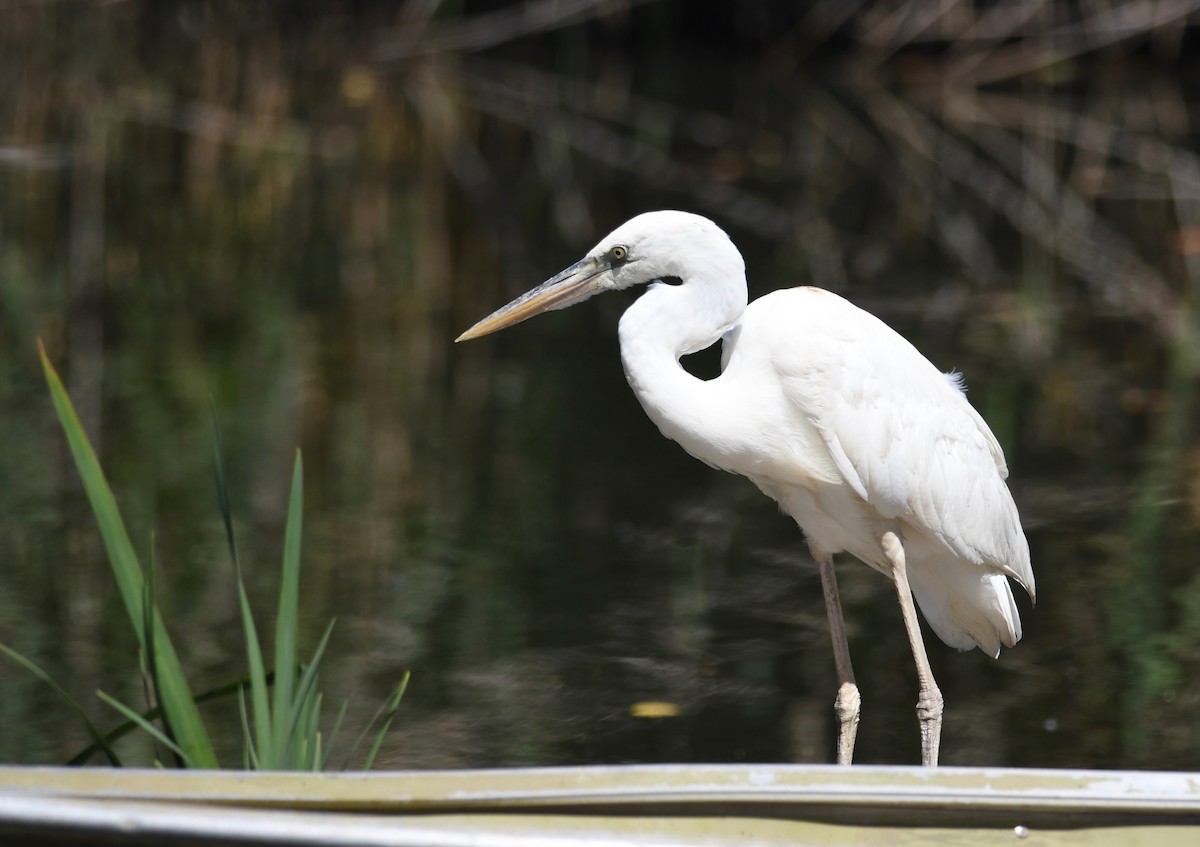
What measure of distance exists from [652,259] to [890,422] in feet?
2.12

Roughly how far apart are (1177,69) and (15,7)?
1064cm

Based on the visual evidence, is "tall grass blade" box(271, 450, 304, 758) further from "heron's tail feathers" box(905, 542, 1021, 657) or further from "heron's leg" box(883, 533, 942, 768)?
"heron's tail feathers" box(905, 542, 1021, 657)

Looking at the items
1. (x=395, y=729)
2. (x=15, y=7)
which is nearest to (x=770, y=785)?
(x=395, y=729)

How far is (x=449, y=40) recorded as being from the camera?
1526 cm

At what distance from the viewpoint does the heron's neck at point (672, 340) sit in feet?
10.9

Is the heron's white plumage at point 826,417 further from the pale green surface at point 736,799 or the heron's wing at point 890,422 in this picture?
the pale green surface at point 736,799

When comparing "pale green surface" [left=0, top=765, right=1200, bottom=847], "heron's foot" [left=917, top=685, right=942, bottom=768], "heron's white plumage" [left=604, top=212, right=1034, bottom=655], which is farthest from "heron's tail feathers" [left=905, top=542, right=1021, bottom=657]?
"pale green surface" [left=0, top=765, right=1200, bottom=847]

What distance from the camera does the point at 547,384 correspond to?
7.14 meters

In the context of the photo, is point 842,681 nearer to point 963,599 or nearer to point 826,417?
point 963,599

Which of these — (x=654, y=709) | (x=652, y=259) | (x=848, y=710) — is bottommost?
(x=654, y=709)

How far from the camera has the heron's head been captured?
11.0 ft

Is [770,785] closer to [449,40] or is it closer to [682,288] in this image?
[682,288]

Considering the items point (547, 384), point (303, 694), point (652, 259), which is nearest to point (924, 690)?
point (652, 259)

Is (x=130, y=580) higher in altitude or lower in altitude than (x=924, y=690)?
higher
